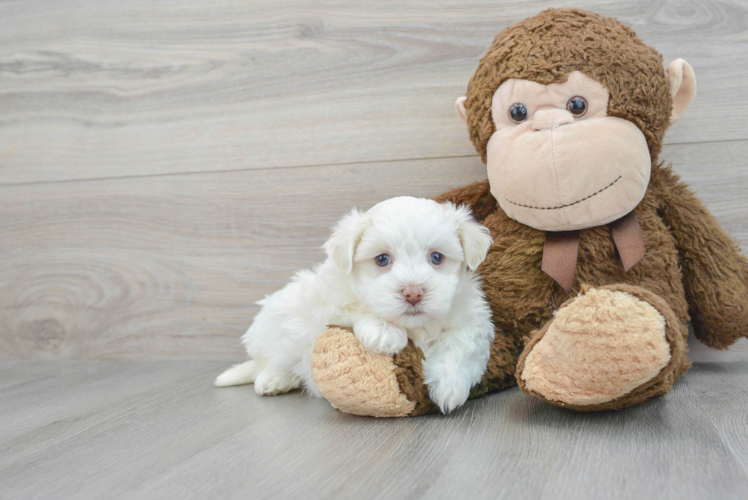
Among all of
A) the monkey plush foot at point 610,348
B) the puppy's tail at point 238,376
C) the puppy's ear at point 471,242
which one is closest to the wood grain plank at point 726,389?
the monkey plush foot at point 610,348

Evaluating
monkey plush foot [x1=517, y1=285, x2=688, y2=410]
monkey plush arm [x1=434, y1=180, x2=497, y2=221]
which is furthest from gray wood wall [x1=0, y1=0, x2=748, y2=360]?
monkey plush foot [x1=517, y1=285, x2=688, y2=410]

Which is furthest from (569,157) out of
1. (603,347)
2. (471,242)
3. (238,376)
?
(238,376)

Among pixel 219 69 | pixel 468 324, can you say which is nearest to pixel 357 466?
pixel 468 324

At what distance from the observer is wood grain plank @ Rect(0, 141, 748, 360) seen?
1.35m

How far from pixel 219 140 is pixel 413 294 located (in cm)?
79

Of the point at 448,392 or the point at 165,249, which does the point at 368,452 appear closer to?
the point at 448,392

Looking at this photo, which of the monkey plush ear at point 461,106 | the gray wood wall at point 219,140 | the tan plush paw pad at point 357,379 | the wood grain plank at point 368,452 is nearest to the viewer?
the wood grain plank at point 368,452

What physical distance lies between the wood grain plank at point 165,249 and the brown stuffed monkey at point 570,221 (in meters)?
0.32

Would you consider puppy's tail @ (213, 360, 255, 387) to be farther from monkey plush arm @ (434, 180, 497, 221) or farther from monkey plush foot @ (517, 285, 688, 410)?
monkey plush foot @ (517, 285, 688, 410)

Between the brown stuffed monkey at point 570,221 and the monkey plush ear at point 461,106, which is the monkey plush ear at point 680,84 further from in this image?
the monkey plush ear at point 461,106

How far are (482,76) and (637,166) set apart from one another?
306 millimetres

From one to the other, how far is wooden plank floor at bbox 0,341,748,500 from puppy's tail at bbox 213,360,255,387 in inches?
3.2

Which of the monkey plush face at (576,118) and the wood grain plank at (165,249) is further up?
the monkey plush face at (576,118)

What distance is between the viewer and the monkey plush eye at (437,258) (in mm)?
889
